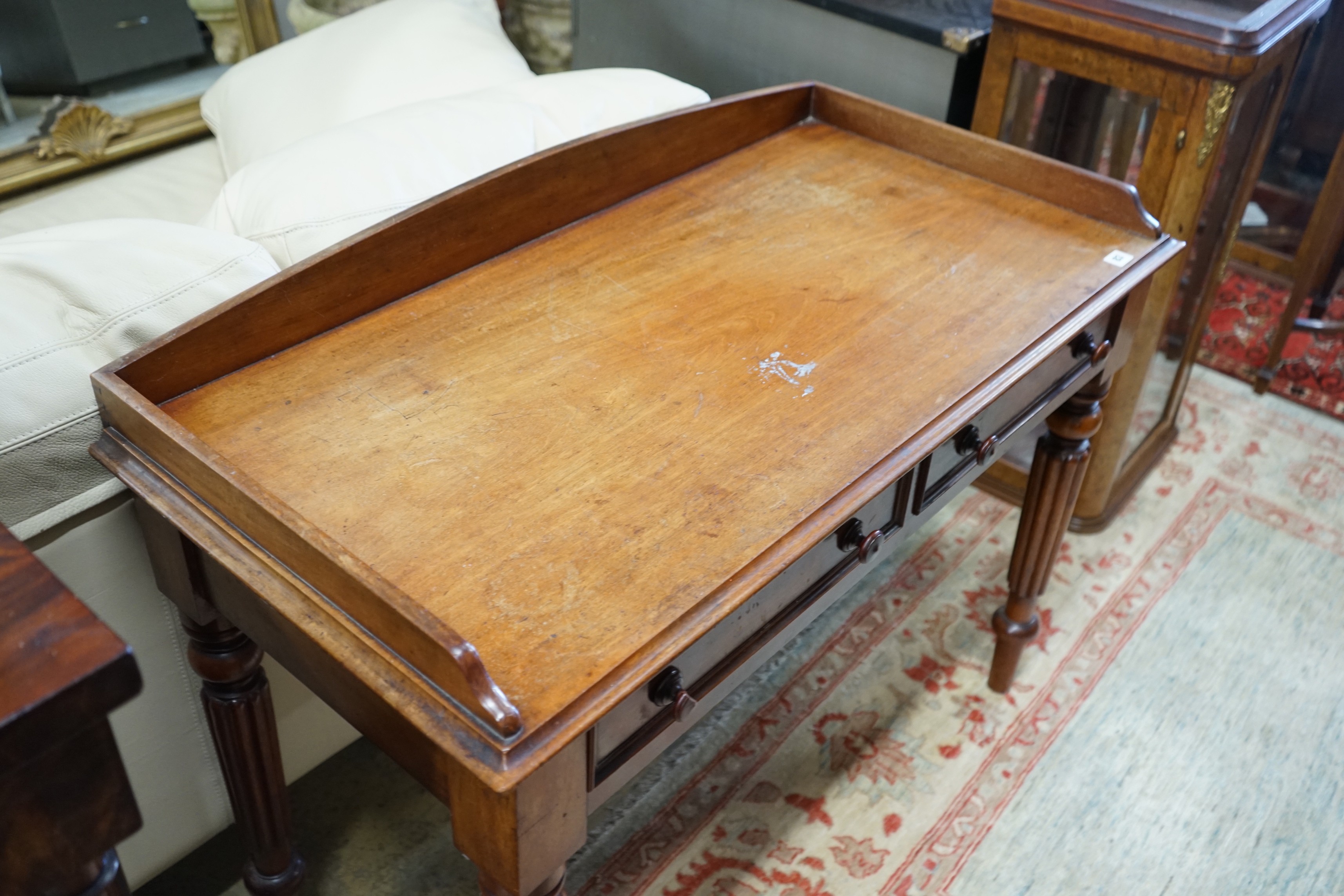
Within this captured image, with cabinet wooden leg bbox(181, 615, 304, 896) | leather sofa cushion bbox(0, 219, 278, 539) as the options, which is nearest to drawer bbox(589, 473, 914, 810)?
cabinet wooden leg bbox(181, 615, 304, 896)

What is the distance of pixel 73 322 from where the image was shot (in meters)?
1.05

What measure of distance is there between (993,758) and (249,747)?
1066 mm

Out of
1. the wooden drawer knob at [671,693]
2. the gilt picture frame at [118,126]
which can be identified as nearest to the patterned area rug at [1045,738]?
the wooden drawer knob at [671,693]

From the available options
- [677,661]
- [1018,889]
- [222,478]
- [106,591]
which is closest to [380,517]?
[222,478]

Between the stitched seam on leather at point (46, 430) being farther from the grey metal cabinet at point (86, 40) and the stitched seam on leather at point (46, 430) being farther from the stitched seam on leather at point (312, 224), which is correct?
the grey metal cabinet at point (86, 40)

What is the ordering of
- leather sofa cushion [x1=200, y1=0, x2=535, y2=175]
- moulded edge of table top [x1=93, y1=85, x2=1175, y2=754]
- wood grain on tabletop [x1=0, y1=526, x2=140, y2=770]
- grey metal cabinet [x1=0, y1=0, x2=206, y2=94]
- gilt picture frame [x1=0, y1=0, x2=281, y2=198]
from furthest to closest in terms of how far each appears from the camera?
gilt picture frame [x1=0, y1=0, x2=281, y2=198], grey metal cabinet [x1=0, y1=0, x2=206, y2=94], leather sofa cushion [x1=200, y1=0, x2=535, y2=175], moulded edge of table top [x1=93, y1=85, x2=1175, y2=754], wood grain on tabletop [x1=0, y1=526, x2=140, y2=770]

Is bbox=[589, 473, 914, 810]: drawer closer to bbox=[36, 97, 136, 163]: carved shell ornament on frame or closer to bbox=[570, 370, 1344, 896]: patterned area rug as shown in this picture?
Result: bbox=[570, 370, 1344, 896]: patterned area rug

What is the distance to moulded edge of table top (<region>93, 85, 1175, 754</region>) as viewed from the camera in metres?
0.82

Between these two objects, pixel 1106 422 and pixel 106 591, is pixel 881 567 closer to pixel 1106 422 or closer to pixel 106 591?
pixel 1106 422

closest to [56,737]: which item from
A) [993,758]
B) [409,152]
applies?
[409,152]

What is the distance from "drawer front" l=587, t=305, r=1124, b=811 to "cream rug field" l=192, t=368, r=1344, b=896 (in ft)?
1.92

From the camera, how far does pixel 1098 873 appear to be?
1.56 m

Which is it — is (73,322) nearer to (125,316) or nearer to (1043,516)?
(125,316)

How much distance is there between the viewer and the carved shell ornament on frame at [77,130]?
2.03 m
